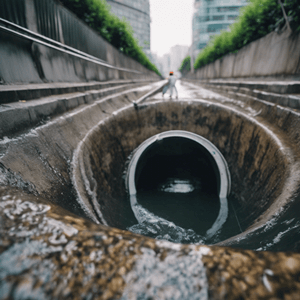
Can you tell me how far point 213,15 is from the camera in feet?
164

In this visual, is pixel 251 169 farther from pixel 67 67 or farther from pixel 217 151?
pixel 67 67

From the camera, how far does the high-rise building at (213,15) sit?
160 ft

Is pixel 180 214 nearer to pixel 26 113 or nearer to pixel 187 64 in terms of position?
pixel 26 113

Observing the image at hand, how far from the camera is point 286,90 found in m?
3.92

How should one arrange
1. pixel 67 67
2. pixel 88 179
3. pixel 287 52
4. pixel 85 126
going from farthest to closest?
1. pixel 287 52
2. pixel 67 67
3. pixel 85 126
4. pixel 88 179

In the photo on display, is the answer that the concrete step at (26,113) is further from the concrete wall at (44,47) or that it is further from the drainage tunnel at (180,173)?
the concrete wall at (44,47)

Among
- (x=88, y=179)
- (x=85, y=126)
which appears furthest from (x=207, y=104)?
(x=88, y=179)

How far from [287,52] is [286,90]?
304cm

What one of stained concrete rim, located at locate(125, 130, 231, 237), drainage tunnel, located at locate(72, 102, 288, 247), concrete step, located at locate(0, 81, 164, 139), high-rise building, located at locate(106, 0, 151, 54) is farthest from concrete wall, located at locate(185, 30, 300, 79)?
high-rise building, located at locate(106, 0, 151, 54)

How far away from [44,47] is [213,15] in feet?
205

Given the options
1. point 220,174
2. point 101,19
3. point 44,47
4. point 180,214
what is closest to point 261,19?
point 220,174

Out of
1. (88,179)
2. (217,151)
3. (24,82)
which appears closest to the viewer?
(88,179)

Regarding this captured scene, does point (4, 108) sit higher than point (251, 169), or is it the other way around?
point (4, 108)

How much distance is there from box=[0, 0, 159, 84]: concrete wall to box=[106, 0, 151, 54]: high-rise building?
4538cm
